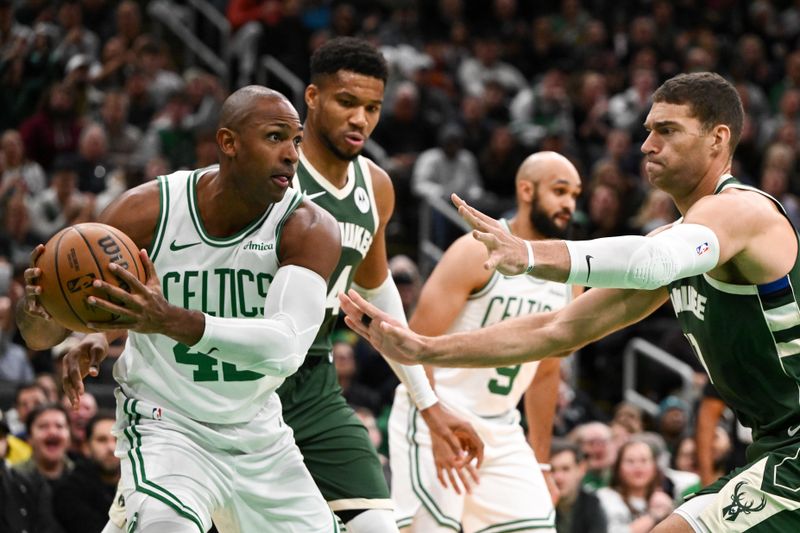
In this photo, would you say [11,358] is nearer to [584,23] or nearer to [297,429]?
[297,429]

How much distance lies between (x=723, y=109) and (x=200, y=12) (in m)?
12.8

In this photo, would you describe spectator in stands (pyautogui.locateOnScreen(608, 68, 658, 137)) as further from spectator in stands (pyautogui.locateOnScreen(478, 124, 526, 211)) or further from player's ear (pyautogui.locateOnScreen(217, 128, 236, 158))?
player's ear (pyautogui.locateOnScreen(217, 128, 236, 158))

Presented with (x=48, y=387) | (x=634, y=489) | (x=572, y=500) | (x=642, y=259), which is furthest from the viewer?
(x=634, y=489)

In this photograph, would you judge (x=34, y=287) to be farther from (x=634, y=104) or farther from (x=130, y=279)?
(x=634, y=104)

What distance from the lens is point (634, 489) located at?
10117 mm

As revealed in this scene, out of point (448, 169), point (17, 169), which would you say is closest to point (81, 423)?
point (17, 169)

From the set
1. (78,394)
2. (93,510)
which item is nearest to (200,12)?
(93,510)

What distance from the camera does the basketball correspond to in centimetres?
445

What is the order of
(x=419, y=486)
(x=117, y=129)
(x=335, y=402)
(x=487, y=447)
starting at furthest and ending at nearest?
1. (x=117, y=129)
2. (x=487, y=447)
3. (x=419, y=486)
4. (x=335, y=402)

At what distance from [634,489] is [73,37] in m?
7.87

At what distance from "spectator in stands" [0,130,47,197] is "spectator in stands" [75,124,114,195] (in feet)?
1.25

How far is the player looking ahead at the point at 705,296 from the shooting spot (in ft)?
15.1

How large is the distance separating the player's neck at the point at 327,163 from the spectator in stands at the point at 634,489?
15.0 feet

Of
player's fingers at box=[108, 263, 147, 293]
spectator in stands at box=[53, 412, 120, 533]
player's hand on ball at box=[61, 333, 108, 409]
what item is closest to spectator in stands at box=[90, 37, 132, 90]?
spectator in stands at box=[53, 412, 120, 533]
